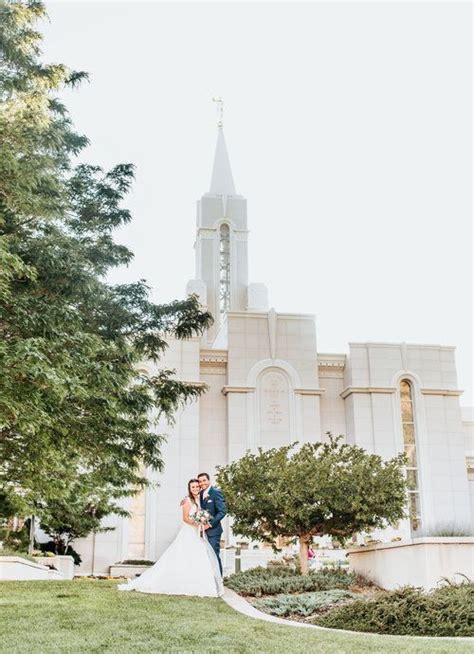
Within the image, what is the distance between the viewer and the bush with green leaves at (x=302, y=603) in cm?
1091

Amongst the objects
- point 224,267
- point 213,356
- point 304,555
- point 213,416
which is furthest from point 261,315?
point 304,555

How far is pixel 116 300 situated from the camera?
48.2 feet

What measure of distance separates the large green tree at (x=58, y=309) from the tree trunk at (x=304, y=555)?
4.28 meters

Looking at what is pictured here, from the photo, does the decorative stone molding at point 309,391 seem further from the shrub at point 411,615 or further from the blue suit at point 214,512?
the shrub at point 411,615

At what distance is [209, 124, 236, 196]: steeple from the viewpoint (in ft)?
160

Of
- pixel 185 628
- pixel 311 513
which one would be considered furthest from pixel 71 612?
pixel 311 513

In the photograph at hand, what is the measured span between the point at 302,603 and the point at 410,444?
2498 centimetres

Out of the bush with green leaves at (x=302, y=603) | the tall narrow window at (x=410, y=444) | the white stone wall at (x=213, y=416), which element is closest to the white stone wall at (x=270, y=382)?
the white stone wall at (x=213, y=416)

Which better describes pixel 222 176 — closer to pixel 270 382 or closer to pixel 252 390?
pixel 270 382

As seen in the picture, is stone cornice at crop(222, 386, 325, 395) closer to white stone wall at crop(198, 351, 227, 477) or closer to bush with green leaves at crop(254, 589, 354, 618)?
white stone wall at crop(198, 351, 227, 477)

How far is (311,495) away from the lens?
53.1ft

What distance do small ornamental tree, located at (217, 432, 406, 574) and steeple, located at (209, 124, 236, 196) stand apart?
33508 mm

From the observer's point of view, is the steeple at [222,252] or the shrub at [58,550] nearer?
the shrub at [58,550]

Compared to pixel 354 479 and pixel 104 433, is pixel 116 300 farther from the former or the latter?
pixel 354 479
